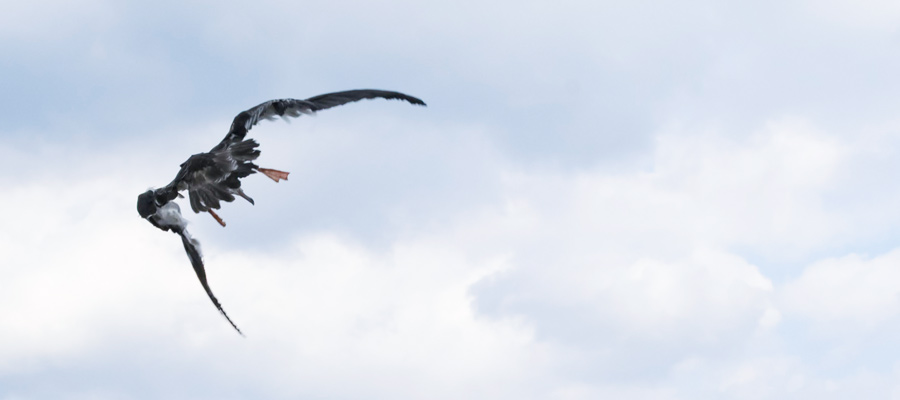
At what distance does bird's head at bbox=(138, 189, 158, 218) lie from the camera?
23.3m

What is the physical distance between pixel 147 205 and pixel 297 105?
4.47m

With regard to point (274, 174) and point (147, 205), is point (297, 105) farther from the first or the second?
point (147, 205)

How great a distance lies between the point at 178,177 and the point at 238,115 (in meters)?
3.14

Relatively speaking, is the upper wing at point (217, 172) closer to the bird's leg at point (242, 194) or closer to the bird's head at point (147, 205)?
the bird's leg at point (242, 194)

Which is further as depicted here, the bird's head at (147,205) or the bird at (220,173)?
the bird's head at (147,205)

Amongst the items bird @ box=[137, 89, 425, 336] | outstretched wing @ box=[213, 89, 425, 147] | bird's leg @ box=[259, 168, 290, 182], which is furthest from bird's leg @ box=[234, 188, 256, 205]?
outstretched wing @ box=[213, 89, 425, 147]

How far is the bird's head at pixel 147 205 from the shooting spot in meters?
23.3

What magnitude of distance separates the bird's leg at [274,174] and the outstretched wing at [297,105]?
1472mm

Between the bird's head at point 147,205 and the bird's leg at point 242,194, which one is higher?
the bird's head at point 147,205

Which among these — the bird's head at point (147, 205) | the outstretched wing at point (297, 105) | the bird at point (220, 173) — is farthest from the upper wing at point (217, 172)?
the outstretched wing at point (297, 105)

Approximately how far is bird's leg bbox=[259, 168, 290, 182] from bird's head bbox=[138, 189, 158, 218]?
2.76 m

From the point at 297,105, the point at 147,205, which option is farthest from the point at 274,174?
the point at 147,205

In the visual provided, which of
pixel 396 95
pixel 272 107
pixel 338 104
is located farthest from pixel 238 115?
pixel 396 95

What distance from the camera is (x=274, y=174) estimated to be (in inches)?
908
